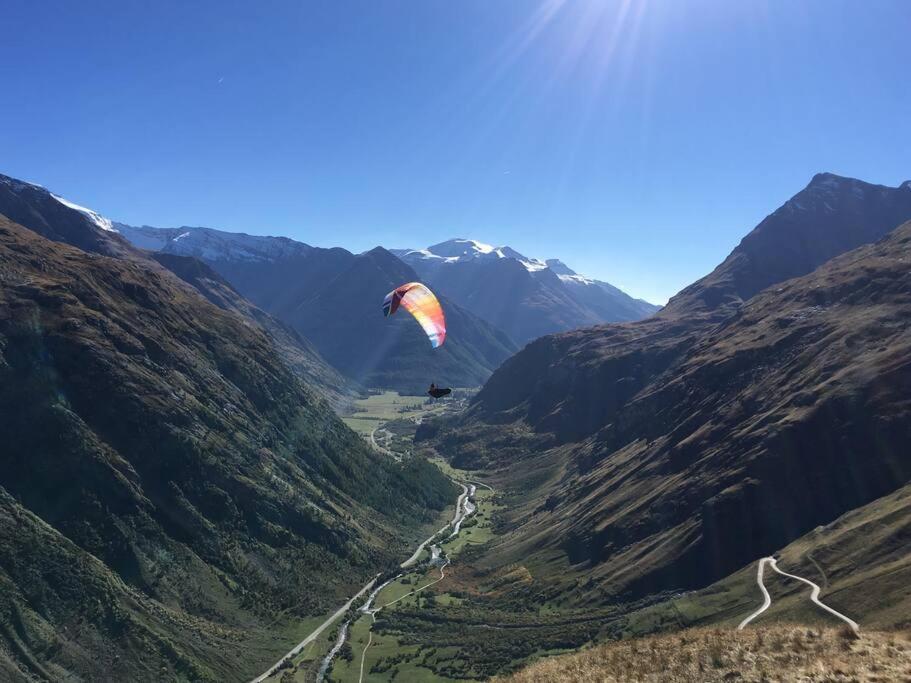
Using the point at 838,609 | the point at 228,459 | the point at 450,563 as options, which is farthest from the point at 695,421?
the point at 228,459

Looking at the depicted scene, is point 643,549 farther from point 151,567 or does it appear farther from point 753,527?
point 151,567

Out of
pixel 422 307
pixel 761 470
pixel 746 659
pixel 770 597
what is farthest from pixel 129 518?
pixel 761 470

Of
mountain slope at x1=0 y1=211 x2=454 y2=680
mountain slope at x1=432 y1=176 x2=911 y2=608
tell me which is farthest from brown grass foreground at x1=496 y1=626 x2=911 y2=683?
mountain slope at x1=0 y1=211 x2=454 y2=680

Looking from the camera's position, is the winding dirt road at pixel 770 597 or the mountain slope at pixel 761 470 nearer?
the winding dirt road at pixel 770 597

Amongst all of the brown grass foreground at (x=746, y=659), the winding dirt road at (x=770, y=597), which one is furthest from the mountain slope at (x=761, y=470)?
the brown grass foreground at (x=746, y=659)

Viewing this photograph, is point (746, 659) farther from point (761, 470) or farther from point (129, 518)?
point (129, 518)

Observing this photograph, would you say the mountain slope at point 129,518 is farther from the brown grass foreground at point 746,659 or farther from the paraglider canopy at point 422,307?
the brown grass foreground at point 746,659

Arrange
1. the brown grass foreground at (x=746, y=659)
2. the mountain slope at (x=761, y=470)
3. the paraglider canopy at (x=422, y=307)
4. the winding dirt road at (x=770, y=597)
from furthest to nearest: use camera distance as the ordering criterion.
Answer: the mountain slope at (x=761, y=470) < the winding dirt road at (x=770, y=597) < the paraglider canopy at (x=422, y=307) < the brown grass foreground at (x=746, y=659)
